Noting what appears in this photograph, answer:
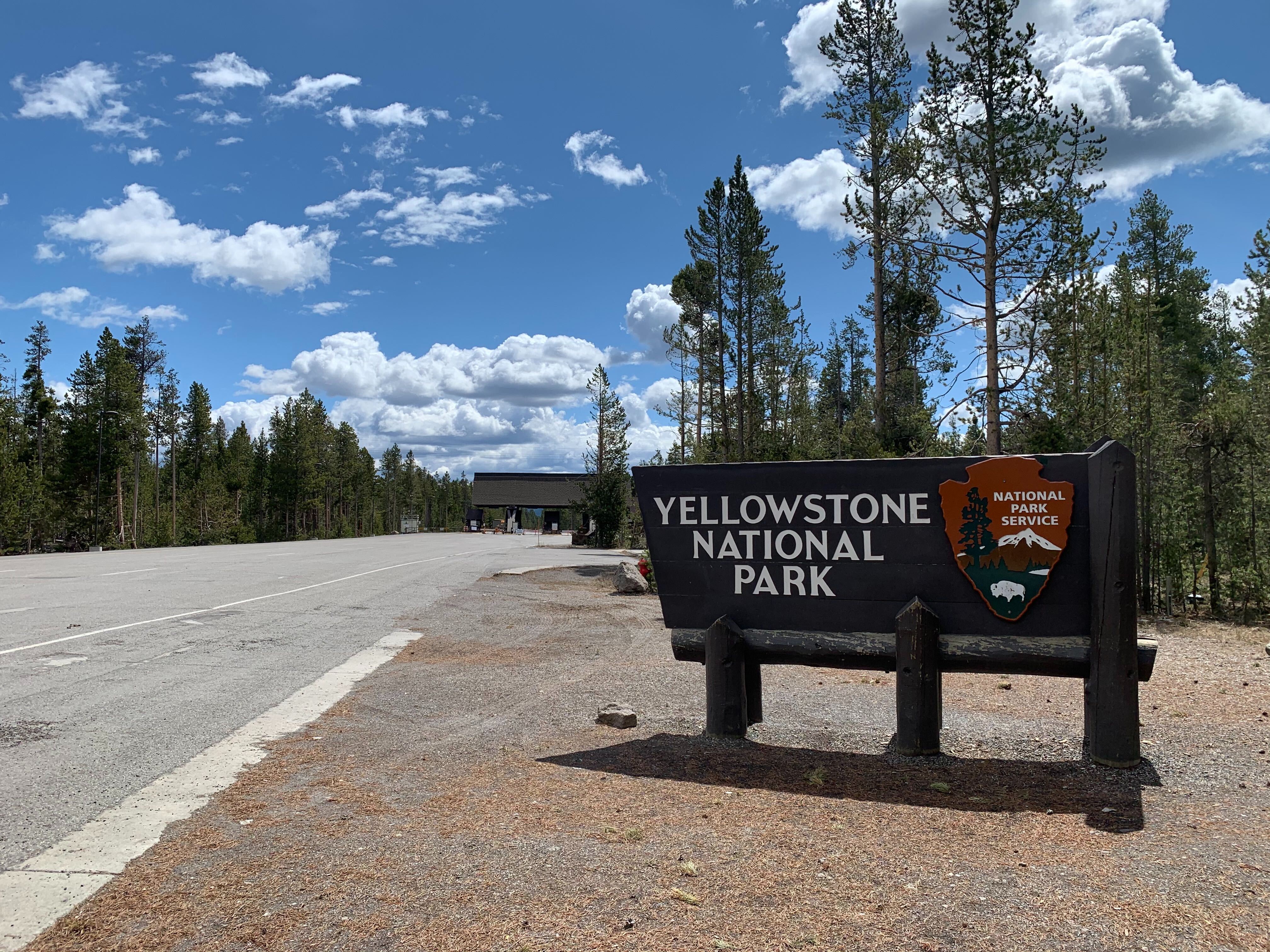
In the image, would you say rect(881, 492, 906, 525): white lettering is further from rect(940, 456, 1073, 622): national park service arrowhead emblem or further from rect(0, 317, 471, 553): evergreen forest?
rect(0, 317, 471, 553): evergreen forest

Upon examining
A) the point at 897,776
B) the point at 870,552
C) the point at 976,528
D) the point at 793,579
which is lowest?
the point at 897,776

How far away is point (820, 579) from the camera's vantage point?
18.7ft

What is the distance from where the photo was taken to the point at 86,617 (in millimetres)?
12156

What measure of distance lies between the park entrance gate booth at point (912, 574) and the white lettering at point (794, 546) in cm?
1

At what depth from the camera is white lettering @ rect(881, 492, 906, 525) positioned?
550 cm

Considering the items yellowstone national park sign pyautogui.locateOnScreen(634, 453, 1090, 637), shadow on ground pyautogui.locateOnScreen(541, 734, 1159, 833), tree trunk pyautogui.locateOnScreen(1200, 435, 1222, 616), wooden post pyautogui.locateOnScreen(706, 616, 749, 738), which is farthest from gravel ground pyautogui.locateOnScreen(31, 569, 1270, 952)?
tree trunk pyautogui.locateOnScreen(1200, 435, 1222, 616)

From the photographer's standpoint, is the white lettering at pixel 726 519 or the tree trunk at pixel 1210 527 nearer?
the white lettering at pixel 726 519

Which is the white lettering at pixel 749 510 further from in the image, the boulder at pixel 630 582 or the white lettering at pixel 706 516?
the boulder at pixel 630 582

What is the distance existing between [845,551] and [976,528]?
836 millimetres

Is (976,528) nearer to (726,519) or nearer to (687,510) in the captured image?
(726,519)

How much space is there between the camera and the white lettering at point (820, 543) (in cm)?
569

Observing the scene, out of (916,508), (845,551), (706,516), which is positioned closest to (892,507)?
(916,508)

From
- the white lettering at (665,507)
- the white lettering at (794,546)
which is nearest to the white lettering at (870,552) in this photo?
the white lettering at (794,546)

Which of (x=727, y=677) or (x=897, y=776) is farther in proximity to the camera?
(x=727, y=677)
